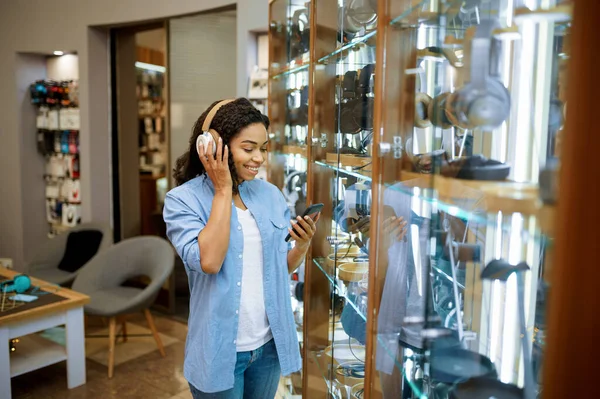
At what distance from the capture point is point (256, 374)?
178cm

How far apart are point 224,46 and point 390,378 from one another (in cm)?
393

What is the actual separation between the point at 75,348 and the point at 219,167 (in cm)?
253

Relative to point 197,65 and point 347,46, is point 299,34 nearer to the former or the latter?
point 347,46

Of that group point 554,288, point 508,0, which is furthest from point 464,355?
point 508,0

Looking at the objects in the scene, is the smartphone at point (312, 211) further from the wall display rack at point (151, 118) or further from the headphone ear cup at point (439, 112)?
the wall display rack at point (151, 118)

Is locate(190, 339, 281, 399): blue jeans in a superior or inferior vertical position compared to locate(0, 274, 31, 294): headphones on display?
superior

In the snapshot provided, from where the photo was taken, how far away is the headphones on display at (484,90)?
99 cm

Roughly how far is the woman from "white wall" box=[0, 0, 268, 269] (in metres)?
2.53

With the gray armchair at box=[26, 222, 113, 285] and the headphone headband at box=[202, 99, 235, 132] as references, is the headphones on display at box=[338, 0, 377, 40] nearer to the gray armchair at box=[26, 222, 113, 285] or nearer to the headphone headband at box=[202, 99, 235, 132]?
the headphone headband at box=[202, 99, 235, 132]

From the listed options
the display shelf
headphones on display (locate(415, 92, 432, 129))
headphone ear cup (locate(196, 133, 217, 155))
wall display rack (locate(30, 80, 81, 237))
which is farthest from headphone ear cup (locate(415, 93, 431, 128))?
wall display rack (locate(30, 80, 81, 237))

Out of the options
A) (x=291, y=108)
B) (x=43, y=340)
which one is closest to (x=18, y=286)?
(x=43, y=340)

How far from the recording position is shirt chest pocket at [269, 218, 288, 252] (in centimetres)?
177

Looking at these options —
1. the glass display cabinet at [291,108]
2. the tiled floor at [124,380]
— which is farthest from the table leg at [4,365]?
the glass display cabinet at [291,108]

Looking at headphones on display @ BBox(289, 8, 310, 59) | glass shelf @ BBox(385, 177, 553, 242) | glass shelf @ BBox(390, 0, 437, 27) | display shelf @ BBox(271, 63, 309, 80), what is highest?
headphones on display @ BBox(289, 8, 310, 59)
